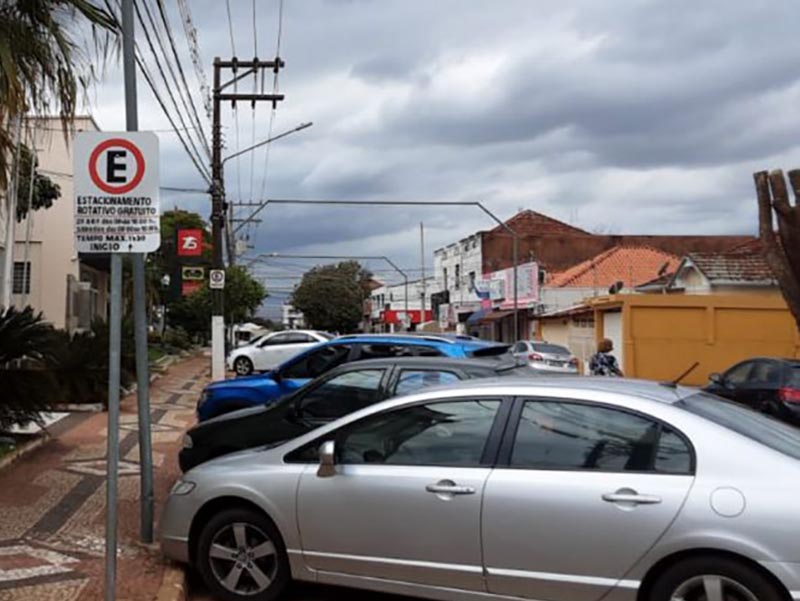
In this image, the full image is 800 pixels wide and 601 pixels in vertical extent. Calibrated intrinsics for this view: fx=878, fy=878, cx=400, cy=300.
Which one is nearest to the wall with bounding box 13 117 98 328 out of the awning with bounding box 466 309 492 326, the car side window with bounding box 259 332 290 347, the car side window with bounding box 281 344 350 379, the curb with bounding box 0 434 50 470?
the car side window with bounding box 259 332 290 347

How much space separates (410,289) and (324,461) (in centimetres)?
8342

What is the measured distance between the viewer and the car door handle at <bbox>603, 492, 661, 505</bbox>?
448 centimetres

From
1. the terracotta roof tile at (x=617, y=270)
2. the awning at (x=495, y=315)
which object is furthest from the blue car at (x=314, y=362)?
the terracotta roof tile at (x=617, y=270)

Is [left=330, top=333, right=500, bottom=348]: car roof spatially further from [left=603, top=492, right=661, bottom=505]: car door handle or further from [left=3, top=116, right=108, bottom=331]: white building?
[left=3, top=116, right=108, bottom=331]: white building

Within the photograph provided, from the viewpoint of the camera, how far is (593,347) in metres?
34.7

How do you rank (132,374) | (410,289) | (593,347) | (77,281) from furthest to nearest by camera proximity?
1. (410,289)
2. (593,347)
3. (77,281)
4. (132,374)

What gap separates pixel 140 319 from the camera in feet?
23.7

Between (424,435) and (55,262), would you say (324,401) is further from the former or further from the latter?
(55,262)

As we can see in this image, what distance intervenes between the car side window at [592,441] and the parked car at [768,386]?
356 inches

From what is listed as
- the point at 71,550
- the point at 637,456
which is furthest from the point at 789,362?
the point at 71,550

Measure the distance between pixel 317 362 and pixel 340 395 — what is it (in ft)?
10.7

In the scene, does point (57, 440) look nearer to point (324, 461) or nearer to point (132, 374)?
point (132, 374)

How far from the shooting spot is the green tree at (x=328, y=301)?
96562mm

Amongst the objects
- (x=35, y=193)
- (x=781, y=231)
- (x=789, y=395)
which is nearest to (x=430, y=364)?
(x=789, y=395)
